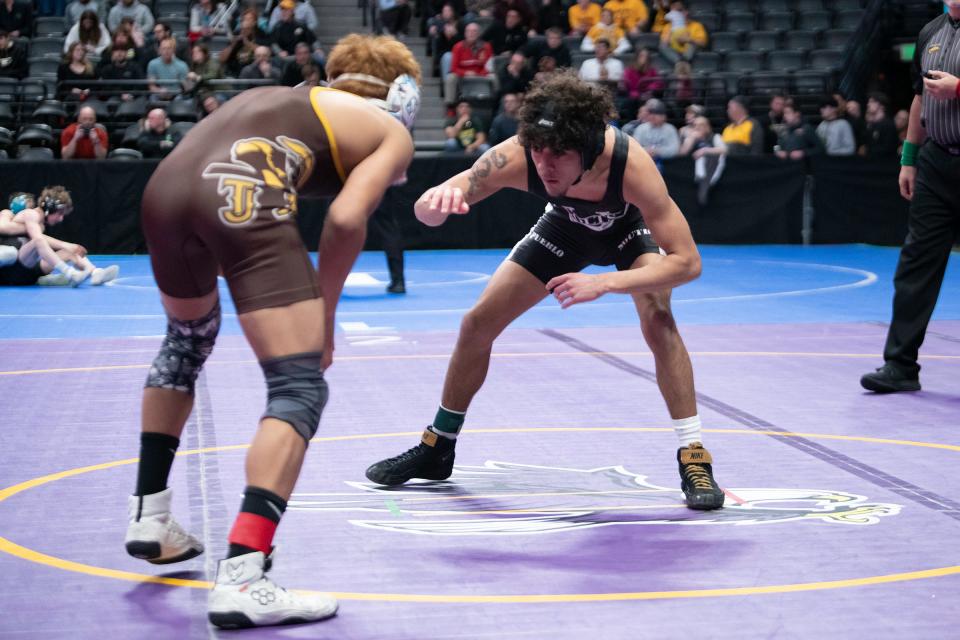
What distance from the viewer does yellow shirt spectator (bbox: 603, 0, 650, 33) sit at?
1794 centimetres

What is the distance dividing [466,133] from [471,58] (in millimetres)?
1799

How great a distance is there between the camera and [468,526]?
3982 mm

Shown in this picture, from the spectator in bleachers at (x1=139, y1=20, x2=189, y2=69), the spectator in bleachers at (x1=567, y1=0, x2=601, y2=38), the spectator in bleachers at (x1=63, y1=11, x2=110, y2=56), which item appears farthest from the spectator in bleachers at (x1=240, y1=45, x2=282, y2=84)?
the spectator in bleachers at (x1=567, y1=0, x2=601, y2=38)

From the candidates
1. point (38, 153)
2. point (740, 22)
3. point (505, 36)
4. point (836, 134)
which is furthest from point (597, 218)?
point (740, 22)

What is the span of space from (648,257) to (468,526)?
1.10 metres

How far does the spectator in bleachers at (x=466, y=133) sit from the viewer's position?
15516 mm

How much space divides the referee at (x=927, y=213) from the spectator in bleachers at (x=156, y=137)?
32.6 feet

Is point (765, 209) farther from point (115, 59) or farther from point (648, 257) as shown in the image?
point (648, 257)

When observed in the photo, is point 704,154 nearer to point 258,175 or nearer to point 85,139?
point 85,139

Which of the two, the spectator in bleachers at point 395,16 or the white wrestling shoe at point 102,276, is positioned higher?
the spectator in bleachers at point 395,16

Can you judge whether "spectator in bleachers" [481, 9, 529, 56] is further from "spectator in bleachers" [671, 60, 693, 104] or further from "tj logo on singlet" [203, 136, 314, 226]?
"tj logo on singlet" [203, 136, 314, 226]

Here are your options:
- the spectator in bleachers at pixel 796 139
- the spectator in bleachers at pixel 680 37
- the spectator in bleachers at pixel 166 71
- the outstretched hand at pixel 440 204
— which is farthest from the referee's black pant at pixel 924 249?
the spectator in bleachers at pixel 680 37

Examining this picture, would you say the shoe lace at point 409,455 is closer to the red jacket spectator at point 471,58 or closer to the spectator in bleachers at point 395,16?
the red jacket spectator at point 471,58

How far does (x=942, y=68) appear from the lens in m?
6.21
